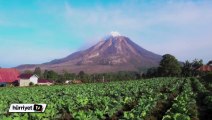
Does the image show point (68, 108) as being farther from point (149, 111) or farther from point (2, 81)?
point (2, 81)

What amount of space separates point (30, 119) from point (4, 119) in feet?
9.77

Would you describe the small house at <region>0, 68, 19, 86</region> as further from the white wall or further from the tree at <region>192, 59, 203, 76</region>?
the tree at <region>192, 59, 203, 76</region>

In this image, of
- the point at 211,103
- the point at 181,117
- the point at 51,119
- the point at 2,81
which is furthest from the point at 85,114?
the point at 2,81

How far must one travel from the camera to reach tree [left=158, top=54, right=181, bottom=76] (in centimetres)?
10925

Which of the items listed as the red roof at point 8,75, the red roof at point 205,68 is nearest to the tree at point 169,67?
the red roof at point 205,68

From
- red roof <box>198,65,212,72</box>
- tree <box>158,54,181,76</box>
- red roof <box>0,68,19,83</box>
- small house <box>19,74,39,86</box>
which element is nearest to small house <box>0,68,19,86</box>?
red roof <box>0,68,19,83</box>

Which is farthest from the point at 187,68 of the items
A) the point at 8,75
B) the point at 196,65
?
the point at 8,75

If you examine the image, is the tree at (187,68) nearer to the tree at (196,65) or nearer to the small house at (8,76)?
the tree at (196,65)

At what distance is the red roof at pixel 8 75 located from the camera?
86250mm

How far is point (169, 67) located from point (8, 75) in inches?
1732

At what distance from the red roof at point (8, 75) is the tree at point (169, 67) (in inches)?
1579

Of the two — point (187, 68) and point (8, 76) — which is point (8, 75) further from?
point (187, 68)

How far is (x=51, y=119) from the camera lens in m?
17.5

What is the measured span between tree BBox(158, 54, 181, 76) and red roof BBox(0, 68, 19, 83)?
132 ft
